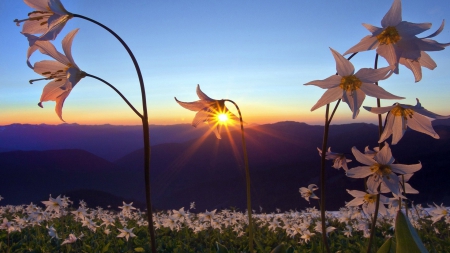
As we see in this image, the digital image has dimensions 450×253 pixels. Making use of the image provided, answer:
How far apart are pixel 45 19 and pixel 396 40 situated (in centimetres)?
165

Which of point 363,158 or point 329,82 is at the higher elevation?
point 329,82

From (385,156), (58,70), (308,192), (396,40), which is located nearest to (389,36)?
(396,40)

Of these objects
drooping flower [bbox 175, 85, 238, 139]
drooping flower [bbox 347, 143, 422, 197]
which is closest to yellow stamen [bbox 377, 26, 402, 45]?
drooping flower [bbox 347, 143, 422, 197]

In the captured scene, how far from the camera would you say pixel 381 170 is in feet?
6.77

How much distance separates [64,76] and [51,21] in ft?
1.03

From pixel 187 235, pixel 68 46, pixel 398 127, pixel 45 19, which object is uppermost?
pixel 45 19

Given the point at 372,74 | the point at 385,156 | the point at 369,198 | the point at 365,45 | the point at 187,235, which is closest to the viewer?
the point at 372,74

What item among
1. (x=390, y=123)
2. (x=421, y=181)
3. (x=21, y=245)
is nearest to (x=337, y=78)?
(x=390, y=123)

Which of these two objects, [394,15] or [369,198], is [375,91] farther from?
[369,198]

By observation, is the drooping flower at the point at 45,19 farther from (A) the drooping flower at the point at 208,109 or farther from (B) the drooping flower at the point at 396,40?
(B) the drooping flower at the point at 396,40

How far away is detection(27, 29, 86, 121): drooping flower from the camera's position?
171 cm

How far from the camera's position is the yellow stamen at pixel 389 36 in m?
1.69

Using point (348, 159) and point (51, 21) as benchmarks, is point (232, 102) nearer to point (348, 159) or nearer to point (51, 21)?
point (51, 21)

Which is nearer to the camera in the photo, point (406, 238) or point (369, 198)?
point (406, 238)
